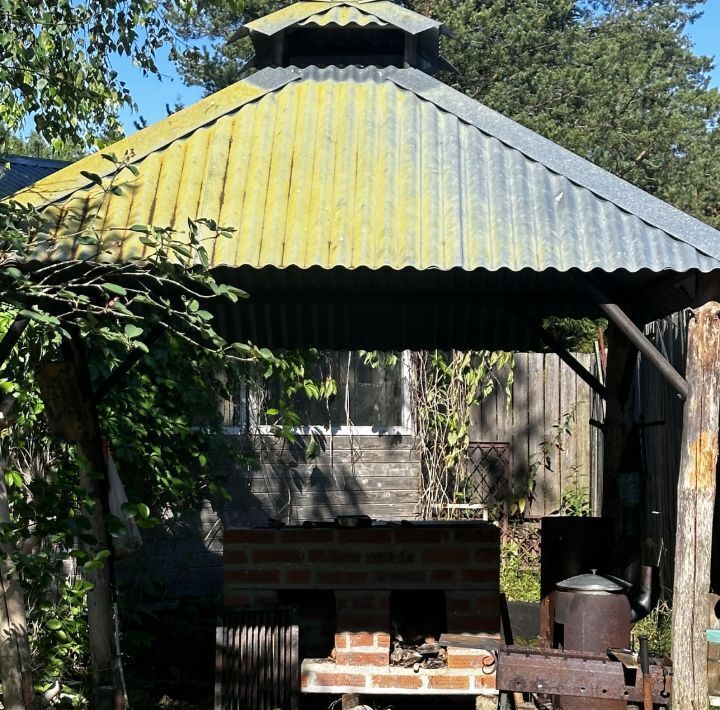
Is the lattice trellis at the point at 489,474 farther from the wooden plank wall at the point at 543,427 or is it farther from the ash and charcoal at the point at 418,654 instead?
the ash and charcoal at the point at 418,654

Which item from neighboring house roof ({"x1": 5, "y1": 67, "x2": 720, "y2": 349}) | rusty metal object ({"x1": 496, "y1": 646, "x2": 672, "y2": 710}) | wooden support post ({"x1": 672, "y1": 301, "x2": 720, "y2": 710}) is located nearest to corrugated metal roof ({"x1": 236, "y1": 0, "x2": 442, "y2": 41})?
neighboring house roof ({"x1": 5, "y1": 67, "x2": 720, "y2": 349})

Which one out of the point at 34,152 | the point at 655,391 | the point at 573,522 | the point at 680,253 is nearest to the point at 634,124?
the point at 655,391

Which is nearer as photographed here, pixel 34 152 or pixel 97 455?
pixel 97 455

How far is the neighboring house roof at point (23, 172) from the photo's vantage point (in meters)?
10.7

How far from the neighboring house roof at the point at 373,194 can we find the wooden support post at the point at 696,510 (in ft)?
1.43

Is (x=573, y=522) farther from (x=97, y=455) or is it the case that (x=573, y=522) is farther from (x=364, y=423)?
(x=364, y=423)

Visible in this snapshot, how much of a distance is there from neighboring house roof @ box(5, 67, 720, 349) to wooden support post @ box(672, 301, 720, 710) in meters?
0.43

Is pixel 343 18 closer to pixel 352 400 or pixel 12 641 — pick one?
pixel 12 641

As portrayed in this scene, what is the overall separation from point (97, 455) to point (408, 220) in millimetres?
2392

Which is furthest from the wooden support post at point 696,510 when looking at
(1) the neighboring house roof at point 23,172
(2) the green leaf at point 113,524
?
(1) the neighboring house roof at point 23,172

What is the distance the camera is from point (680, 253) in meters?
5.85

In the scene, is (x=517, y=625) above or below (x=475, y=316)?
below

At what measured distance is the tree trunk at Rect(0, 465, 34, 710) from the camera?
18.7 feet

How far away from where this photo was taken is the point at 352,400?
12852mm
